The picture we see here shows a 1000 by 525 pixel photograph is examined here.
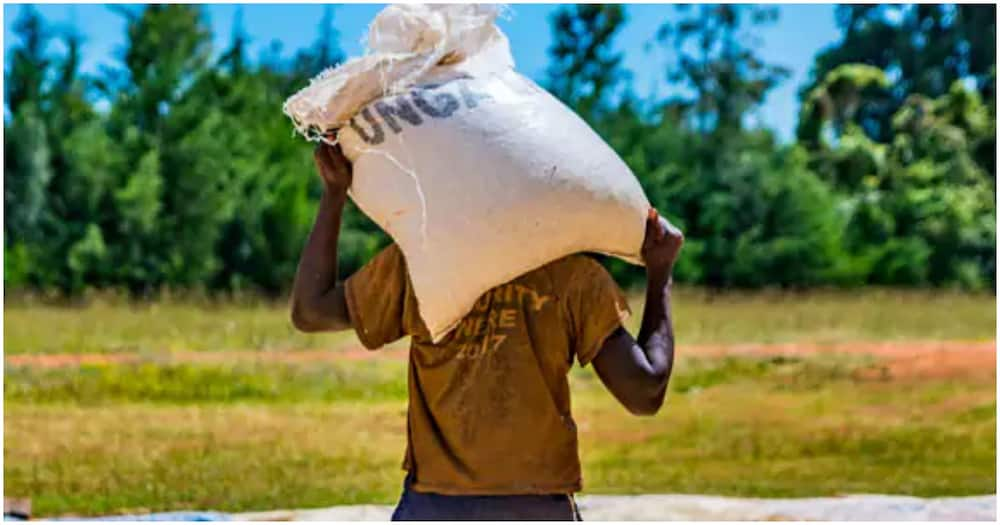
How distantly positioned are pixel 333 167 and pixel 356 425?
7.03m

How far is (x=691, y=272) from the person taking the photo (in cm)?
2462

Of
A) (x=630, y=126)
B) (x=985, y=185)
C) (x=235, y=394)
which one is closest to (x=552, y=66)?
(x=630, y=126)

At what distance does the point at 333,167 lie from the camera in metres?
2.63

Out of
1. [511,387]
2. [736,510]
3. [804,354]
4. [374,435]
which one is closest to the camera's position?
[511,387]

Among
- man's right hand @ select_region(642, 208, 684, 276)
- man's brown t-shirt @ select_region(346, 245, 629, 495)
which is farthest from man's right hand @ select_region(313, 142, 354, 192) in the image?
man's right hand @ select_region(642, 208, 684, 276)

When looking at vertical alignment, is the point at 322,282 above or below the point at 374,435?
above

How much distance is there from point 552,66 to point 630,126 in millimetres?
1739

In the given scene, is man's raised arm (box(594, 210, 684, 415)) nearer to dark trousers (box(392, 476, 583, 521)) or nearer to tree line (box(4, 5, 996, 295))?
dark trousers (box(392, 476, 583, 521))

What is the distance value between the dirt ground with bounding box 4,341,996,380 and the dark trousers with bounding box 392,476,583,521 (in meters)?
10.2

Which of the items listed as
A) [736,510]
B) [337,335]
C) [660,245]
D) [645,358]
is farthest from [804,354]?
[645,358]

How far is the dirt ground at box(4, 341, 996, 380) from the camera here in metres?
12.7

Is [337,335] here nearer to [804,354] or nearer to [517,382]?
[804,354]

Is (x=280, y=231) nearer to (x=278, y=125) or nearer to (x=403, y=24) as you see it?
(x=278, y=125)

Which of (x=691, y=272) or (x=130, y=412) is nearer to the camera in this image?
(x=130, y=412)
